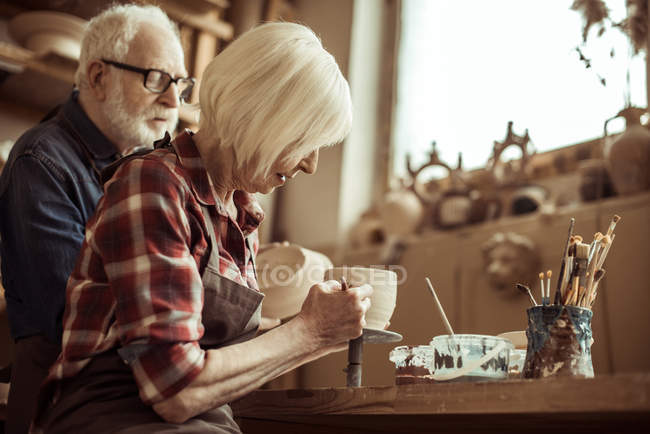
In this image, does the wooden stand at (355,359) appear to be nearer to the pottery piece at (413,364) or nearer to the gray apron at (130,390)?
the pottery piece at (413,364)

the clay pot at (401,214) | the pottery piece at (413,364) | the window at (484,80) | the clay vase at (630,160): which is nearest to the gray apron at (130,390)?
the pottery piece at (413,364)

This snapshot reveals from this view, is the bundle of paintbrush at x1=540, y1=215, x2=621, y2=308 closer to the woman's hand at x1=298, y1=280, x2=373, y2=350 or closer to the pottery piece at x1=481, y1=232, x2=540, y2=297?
the woman's hand at x1=298, y1=280, x2=373, y2=350

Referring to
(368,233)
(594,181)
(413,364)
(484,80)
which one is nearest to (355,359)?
(413,364)

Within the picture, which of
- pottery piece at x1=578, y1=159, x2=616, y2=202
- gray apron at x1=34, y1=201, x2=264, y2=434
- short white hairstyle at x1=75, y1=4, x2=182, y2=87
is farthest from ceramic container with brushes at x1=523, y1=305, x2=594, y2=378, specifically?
pottery piece at x1=578, y1=159, x2=616, y2=202

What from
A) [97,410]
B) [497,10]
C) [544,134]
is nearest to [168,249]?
[97,410]

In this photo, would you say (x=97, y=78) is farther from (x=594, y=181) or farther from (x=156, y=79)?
(x=594, y=181)

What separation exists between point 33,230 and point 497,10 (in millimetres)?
2523

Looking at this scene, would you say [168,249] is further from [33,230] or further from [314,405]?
[33,230]

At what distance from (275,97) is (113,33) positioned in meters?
1.00

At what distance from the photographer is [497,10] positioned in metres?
3.33

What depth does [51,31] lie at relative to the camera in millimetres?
2727

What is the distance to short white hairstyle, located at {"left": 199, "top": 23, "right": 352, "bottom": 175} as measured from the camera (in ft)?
3.56

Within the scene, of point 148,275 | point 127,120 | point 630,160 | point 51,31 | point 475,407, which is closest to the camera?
point 475,407

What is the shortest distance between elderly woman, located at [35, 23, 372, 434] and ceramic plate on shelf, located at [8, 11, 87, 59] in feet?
5.85
